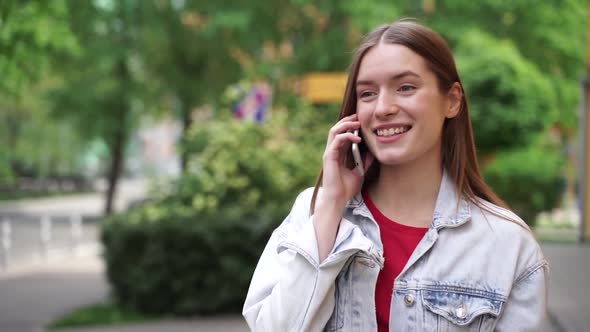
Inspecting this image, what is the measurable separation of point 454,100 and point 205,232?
696cm

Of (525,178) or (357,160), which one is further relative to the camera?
(525,178)

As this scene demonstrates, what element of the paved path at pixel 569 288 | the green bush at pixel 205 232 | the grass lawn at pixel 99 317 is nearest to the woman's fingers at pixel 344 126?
the paved path at pixel 569 288

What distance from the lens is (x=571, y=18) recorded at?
21438 mm

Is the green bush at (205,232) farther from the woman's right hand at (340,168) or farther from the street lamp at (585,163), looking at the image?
the street lamp at (585,163)

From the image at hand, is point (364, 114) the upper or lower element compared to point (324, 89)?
upper

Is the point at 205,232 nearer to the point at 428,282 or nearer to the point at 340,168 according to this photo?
the point at 340,168

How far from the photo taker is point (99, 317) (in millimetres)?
9133

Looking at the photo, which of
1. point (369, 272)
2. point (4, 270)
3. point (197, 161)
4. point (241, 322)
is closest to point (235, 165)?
point (197, 161)

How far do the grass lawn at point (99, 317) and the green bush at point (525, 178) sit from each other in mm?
8920

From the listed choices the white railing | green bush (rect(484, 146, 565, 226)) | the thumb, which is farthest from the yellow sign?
the thumb

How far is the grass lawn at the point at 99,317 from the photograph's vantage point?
8820 mm

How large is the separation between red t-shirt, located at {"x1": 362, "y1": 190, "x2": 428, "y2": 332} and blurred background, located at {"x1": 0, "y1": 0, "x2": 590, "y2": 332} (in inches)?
218

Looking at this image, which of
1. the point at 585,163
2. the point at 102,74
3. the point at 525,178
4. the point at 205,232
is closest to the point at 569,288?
the point at 205,232

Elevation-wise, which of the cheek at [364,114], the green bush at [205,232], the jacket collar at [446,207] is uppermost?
the cheek at [364,114]
